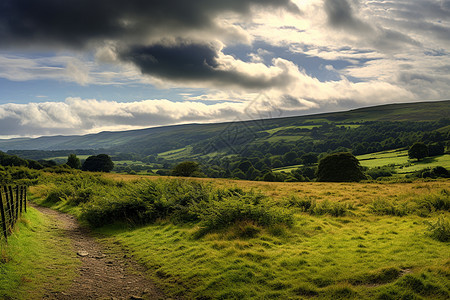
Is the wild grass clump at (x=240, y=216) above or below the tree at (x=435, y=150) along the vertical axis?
above

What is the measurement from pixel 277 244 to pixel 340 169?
3914cm

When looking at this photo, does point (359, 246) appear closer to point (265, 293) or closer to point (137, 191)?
point (265, 293)

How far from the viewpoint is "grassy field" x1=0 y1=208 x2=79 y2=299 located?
26.7 feet

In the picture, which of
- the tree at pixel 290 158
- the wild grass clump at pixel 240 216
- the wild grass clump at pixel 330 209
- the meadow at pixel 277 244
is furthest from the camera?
the tree at pixel 290 158

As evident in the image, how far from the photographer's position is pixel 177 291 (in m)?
8.43

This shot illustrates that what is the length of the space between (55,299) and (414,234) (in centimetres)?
1287

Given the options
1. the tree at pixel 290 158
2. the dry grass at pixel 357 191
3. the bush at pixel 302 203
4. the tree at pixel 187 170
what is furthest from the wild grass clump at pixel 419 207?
the tree at pixel 290 158

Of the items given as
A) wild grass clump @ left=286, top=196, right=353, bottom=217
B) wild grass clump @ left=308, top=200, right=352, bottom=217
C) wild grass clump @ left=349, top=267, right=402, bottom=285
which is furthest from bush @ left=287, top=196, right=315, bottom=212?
wild grass clump @ left=349, top=267, right=402, bottom=285

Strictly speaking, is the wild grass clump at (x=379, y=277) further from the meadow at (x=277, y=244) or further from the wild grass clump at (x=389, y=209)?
the wild grass clump at (x=389, y=209)

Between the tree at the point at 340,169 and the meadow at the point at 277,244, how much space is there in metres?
27.7

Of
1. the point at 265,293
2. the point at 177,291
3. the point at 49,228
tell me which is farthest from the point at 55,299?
the point at 49,228

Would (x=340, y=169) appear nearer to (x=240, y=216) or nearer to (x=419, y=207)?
(x=419, y=207)

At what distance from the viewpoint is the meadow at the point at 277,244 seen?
7.69m

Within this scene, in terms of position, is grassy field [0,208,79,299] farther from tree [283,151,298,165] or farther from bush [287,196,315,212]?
tree [283,151,298,165]
